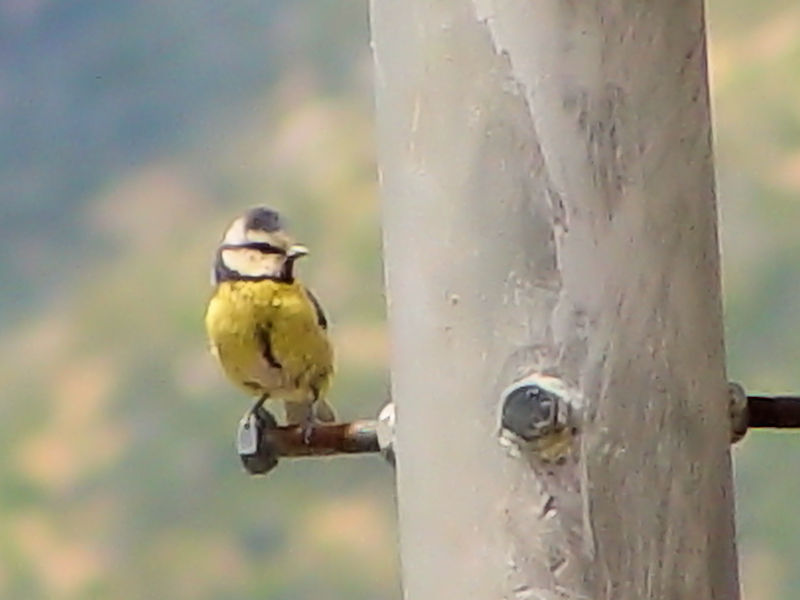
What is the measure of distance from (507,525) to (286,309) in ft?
1.31

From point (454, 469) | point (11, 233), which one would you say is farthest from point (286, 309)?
point (11, 233)

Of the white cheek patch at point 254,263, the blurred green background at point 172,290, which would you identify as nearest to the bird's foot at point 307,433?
the white cheek patch at point 254,263

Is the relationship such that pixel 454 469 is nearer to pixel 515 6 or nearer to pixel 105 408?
pixel 515 6

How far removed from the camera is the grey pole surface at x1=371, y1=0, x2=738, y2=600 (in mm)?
525

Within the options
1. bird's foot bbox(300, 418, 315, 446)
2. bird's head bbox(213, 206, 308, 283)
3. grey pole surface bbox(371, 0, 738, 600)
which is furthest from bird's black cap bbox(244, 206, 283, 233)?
grey pole surface bbox(371, 0, 738, 600)

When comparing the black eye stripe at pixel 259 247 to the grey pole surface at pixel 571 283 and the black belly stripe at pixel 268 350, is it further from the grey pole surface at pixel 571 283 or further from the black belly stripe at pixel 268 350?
the grey pole surface at pixel 571 283

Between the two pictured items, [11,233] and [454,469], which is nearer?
[454,469]

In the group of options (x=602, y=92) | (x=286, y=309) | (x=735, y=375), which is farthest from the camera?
(x=735, y=375)

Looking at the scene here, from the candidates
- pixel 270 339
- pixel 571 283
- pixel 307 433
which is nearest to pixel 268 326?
pixel 270 339

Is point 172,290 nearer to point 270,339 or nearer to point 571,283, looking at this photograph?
point 270,339

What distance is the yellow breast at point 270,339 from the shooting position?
0.92 metres

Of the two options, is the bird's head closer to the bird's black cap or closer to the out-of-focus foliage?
the bird's black cap

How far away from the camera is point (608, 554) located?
527 millimetres

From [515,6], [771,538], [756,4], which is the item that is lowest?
[771,538]
